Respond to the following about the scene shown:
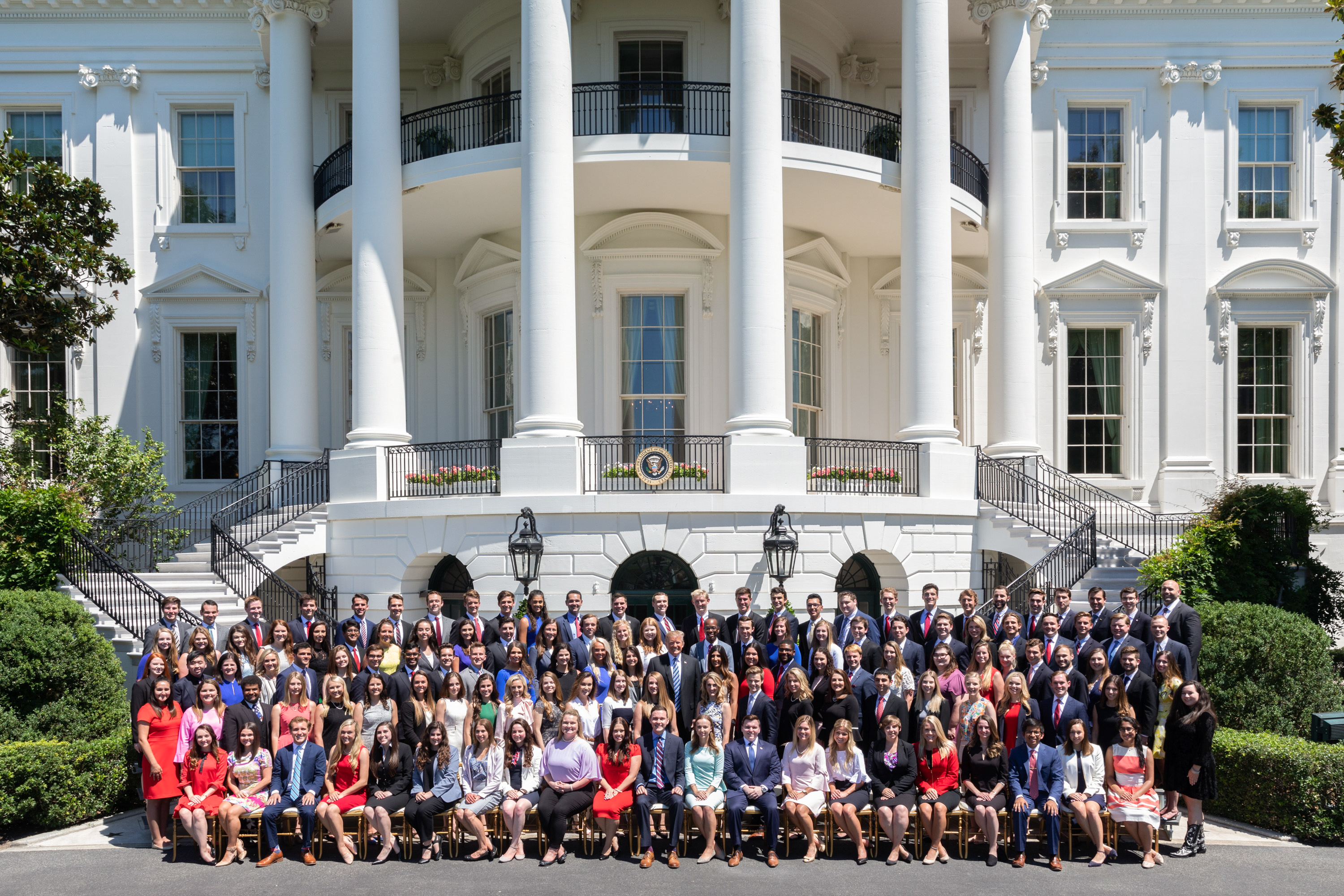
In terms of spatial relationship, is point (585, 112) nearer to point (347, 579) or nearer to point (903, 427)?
point (903, 427)

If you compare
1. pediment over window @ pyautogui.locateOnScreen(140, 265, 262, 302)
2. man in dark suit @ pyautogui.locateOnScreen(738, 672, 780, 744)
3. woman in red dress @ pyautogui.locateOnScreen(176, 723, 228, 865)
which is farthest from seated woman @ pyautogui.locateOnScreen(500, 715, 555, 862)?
pediment over window @ pyautogui.locateOnScreen(140, 265, 262, 302)

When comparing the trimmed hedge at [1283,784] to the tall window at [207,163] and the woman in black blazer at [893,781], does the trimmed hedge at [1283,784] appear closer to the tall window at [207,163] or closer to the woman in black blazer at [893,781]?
the woman in black blazer at [893,781]

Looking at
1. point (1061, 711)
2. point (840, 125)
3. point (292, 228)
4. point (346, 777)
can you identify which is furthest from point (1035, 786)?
point (292, 228)

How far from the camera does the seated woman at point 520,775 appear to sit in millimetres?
9367

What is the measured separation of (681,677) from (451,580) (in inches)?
319

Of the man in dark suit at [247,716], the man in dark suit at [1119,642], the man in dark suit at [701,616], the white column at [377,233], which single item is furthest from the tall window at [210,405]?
the man in dark suit at [1119,642]

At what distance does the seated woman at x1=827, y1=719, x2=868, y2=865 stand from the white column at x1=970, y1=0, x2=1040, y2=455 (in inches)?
466

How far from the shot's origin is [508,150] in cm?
1781

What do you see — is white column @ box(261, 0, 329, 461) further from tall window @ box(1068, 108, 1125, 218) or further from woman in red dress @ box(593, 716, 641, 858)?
tall window @ box(1068, 108, 1125, 218)

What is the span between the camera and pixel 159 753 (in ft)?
32.2

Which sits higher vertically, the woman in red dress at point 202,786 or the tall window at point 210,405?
the tall window at point 210,405

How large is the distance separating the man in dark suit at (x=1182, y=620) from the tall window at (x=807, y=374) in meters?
10.0

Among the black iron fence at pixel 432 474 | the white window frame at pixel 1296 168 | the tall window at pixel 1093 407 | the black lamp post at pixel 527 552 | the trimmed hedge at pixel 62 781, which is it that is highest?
the white window frame at pixel 1296 168

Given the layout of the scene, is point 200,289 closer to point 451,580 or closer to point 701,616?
point 451,580
